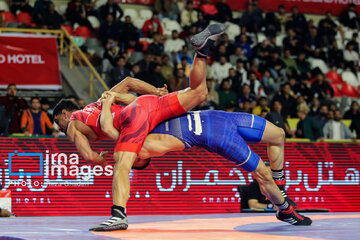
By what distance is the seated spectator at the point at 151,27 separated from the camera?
45.9 ft

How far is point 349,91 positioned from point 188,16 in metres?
4.37

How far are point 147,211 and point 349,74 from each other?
9210 mm

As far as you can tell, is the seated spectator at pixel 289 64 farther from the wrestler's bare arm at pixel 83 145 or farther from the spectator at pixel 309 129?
the wrestler's bare arm at pixel 83 145

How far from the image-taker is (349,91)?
50.0 feet

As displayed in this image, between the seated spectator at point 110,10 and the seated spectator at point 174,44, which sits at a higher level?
the seated spectator at point 110,10

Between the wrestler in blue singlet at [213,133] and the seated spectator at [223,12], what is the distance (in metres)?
10.0

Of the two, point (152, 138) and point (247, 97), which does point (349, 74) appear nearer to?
point (247, 97)

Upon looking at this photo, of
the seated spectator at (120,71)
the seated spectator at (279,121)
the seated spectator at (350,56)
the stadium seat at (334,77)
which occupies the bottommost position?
the seated spectator at (279,121)

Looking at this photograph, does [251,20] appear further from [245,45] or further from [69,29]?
[69,29]

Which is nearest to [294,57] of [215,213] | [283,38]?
[283,38]

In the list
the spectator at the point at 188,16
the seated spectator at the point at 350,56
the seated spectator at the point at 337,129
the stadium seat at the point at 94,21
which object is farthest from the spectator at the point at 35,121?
the seated spectator at the point at 350,56

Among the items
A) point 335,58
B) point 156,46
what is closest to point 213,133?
point 156,46

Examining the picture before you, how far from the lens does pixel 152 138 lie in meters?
5.42

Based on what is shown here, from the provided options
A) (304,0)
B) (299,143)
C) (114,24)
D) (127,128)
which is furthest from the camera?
(304,0)
